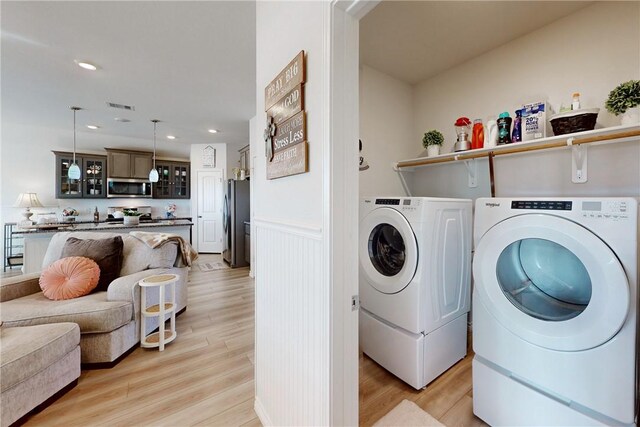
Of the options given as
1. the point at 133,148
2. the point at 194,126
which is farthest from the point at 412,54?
the point at 133,148

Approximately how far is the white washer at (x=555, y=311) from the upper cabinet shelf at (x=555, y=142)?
0.77m

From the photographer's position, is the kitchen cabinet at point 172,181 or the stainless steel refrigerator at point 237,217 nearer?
the stainless steel refrigerator at point 237,217

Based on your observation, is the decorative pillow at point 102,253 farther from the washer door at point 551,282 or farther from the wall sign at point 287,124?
the washer door at point 551,282

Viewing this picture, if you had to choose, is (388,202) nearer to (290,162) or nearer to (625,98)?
(290,162)

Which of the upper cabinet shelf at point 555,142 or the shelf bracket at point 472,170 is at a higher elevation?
the upper cabinet shelf at point 555,142

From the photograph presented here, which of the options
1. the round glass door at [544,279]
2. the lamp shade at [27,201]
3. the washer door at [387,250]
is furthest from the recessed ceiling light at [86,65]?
the round glass door at [544,279]

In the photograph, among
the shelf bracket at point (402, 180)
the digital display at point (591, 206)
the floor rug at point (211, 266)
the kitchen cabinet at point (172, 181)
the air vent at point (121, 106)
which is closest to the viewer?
the digital display at point (591, 206)

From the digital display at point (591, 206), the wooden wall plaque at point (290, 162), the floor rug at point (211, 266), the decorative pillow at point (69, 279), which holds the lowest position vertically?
the floor rug at point (211, 266)

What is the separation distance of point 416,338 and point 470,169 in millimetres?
1590

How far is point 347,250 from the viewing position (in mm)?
971

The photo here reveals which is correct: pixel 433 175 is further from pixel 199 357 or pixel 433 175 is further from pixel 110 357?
pixel 110 357

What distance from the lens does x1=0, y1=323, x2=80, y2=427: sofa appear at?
4.56 ft

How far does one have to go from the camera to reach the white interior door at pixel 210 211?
20.3ft

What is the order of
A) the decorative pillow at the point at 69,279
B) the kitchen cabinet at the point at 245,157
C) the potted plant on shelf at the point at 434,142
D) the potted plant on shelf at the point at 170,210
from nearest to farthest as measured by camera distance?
the decorative pillow at the point at 69,279 < the potted plant on shelf at the point at 434,142 < the kitchen cabinet at the point at 245,157 < the potted plant on shelf at the point at 170,210
